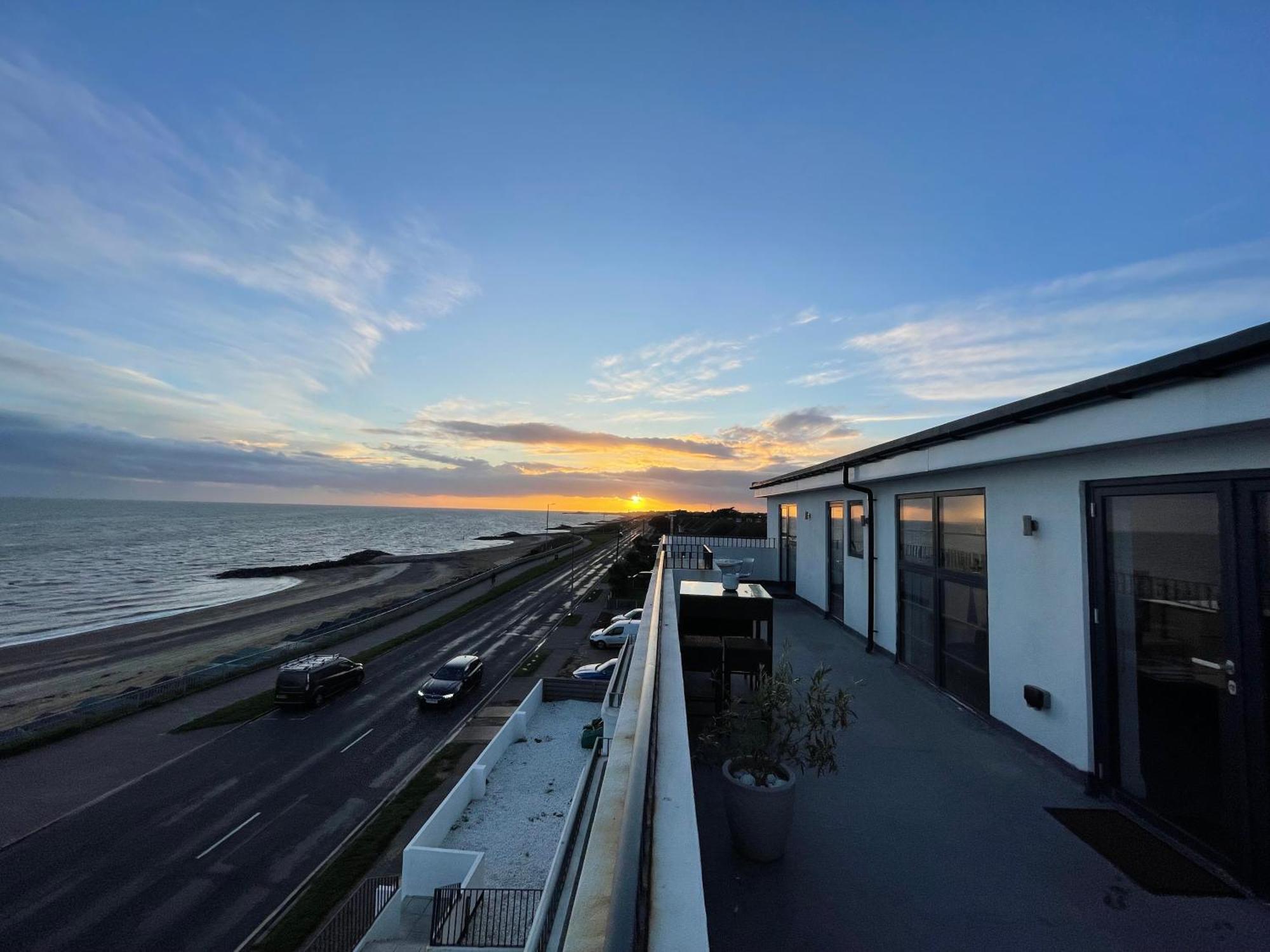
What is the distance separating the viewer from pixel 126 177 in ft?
42.3

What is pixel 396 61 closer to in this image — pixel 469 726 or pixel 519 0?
pixel 519 0

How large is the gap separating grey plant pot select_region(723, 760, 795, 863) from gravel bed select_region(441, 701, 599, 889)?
24.6 feet

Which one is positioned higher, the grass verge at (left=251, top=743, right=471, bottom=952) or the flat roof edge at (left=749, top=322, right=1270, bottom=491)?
the flat roof edge at (left=749, top=322, right=1270, bottom=491)

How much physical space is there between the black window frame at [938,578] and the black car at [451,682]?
14.9 metres

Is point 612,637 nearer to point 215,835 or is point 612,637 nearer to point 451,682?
point 451,682

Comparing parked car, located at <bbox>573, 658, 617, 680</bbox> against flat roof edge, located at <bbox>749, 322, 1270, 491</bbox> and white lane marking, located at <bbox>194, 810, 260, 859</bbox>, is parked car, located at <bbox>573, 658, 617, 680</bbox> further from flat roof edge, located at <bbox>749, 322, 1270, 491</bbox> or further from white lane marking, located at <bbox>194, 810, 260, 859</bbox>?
flat roof edge, located at <bbox>749, 322, 1270, 491</bbox>

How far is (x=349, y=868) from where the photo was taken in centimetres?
990

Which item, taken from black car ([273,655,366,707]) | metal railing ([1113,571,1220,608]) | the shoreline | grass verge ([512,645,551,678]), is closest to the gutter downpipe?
metal railing ([1113,571,1220,608])

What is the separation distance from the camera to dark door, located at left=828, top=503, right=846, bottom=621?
10383mm

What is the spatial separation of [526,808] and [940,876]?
9.91m

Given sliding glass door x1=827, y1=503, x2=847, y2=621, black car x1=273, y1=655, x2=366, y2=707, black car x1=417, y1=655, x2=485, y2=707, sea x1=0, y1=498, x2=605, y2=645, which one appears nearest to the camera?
sliding glass door x1=827, y1=503, x2=847, y2=621

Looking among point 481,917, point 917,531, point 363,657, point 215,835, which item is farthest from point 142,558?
point 917,531

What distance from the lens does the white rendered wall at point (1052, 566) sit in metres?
3.85

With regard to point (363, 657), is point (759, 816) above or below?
above
